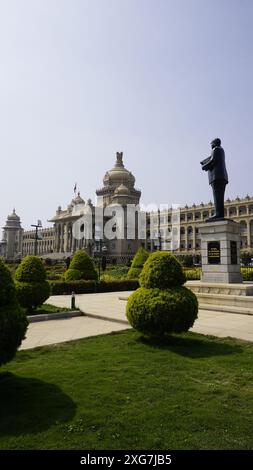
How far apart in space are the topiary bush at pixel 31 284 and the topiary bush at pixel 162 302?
5713mm

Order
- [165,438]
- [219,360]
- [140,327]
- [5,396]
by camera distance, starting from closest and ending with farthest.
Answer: [165,438]
[5,396]
[219,360]
[140,327]

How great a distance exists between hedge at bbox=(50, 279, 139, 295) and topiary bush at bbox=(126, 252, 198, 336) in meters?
14.5

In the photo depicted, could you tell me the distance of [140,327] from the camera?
8.30m

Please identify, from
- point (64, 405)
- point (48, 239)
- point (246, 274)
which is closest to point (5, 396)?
point (64, 405)

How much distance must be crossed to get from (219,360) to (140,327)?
2042 mm

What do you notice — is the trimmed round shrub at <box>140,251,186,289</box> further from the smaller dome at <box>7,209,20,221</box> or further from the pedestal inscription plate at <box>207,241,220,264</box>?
the smaller dome at <box>7,209,20,221</box>

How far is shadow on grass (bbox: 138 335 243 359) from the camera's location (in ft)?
24.8

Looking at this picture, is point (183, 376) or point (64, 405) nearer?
point (64, 405)

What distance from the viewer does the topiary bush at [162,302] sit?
7.96 metres

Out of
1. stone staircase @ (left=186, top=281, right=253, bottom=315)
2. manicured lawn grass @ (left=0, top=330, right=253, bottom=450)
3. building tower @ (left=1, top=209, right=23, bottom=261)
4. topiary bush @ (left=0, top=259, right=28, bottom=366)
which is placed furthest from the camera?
building tower @ (left=1, top=209, right=23, bottom=261)

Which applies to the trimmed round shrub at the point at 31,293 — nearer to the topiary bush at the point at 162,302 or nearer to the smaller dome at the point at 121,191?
the topiary bush at the point at 162,302

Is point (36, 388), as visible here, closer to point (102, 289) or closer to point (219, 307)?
point (219, 307)

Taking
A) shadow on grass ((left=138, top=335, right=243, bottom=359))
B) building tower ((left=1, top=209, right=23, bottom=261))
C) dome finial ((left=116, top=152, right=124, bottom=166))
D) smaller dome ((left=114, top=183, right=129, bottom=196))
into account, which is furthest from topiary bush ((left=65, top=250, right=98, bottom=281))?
building tower ((left=1, top=209, right=23, bottom=261))

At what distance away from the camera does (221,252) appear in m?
17.3
